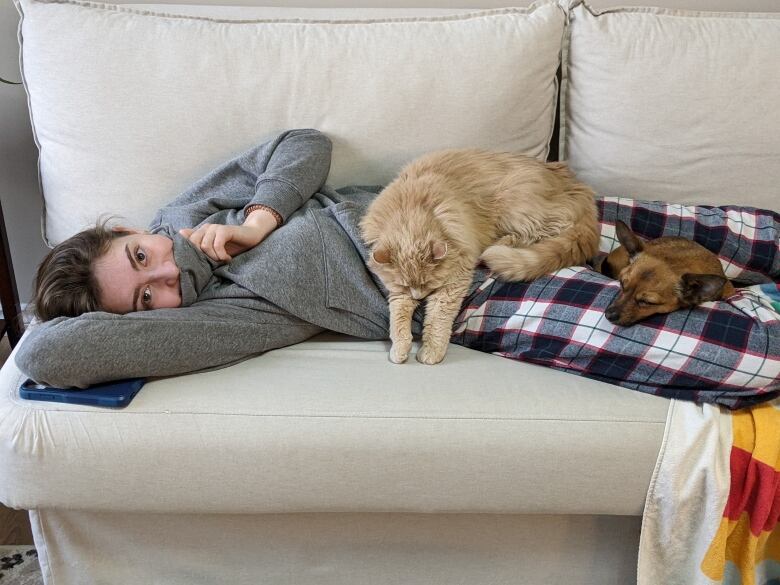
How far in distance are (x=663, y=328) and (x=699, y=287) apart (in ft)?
0.40

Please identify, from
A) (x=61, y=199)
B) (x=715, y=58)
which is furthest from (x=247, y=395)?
(x=715, y=58)

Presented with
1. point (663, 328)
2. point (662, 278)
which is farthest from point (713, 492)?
point (662, 278)

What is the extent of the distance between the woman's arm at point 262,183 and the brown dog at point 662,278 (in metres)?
0.77

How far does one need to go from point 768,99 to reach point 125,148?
173cm

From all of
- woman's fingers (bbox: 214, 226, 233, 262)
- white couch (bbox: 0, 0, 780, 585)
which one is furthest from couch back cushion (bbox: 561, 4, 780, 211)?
woman's fingers (bbox: 214, 226, 233, 262)

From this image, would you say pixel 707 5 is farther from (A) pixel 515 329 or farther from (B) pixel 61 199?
(B) pixel 61 199

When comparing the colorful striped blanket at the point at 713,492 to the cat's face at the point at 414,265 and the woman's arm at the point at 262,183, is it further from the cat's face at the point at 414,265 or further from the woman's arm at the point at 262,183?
the woman's arm at the point at 262,183

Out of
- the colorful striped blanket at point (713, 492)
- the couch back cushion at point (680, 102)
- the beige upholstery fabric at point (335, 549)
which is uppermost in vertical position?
the couch back cushion at point (680, 102)

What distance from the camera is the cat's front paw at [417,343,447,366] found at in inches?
58.0

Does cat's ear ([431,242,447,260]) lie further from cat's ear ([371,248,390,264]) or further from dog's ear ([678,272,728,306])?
dog's ear ([678,272,728,306])

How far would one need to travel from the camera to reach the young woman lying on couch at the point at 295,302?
1.30 m

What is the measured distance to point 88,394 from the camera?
128cm

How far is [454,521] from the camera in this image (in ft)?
4.73

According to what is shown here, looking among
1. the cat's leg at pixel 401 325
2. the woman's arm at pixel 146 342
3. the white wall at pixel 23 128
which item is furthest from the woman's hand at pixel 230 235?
the white wall at pixel 23 128
